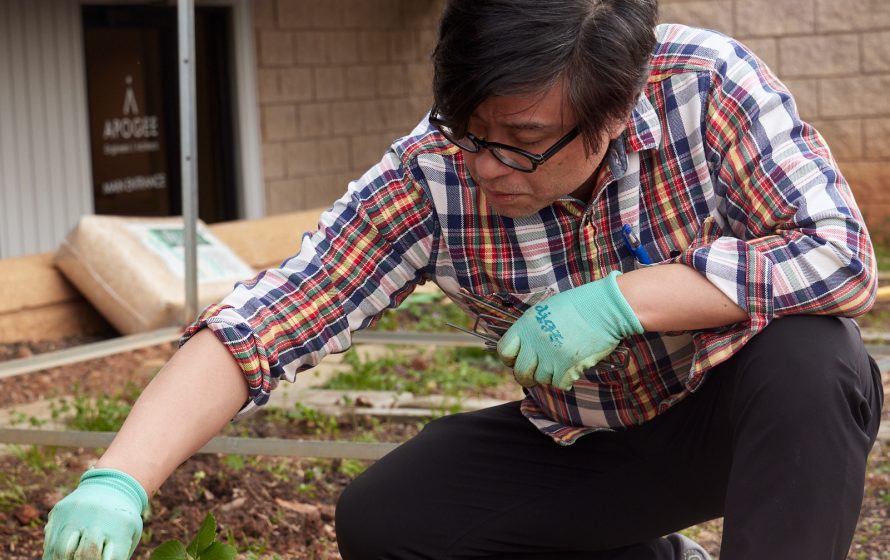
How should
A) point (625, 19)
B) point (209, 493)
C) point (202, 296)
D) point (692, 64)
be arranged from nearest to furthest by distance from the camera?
point (625, 19), point (692, 64), point (209, 493), point (202, 296)

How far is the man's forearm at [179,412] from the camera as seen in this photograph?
1.89 metres

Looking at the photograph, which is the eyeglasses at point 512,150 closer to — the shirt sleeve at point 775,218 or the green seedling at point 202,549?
the shirt sleeve at point 775,218

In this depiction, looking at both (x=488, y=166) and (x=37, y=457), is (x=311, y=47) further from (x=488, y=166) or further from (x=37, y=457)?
(x=488, y=166)

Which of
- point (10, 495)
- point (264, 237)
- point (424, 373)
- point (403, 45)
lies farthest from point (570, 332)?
point (403, 45)

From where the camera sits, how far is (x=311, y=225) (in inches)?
277

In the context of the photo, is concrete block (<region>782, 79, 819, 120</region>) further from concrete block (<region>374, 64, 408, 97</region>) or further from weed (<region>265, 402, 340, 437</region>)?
weed (<region>265, 402, 340, 437</region>)

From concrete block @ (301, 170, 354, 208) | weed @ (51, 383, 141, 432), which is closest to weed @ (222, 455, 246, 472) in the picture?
weed @ (51, 383, 141, 432)

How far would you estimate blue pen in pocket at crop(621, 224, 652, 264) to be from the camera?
7.00 feet

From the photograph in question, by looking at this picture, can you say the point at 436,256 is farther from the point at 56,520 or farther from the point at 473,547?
the point at 56,520

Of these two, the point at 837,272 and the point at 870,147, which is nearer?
the point at 837,272

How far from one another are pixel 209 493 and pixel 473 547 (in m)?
1.06

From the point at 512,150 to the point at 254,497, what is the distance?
5.20 ft

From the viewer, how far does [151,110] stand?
7266 mm

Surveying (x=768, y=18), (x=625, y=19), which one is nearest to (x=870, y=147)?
(x=768, y=18)
